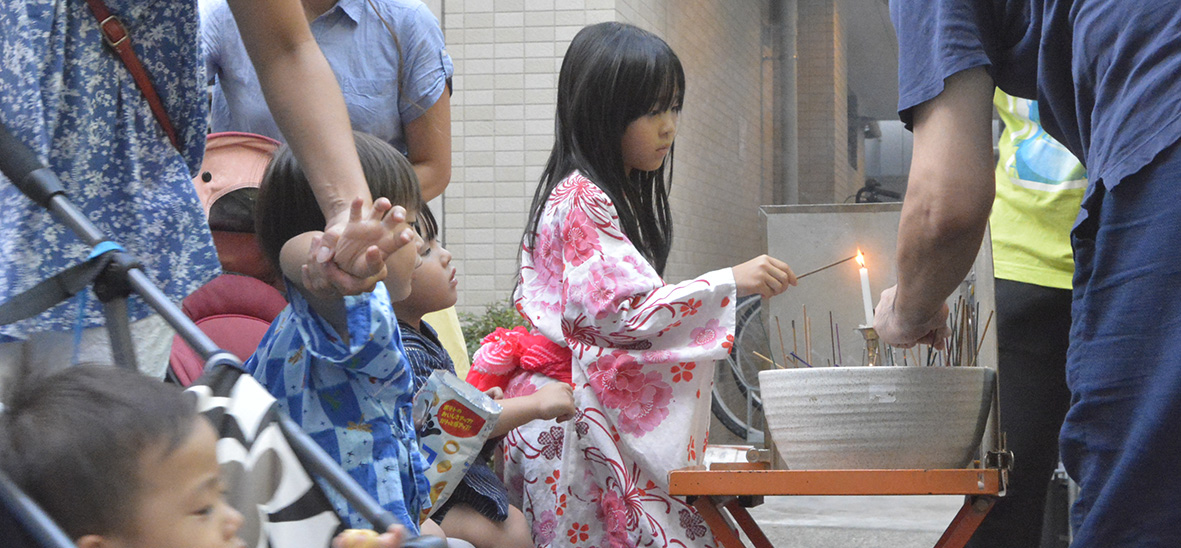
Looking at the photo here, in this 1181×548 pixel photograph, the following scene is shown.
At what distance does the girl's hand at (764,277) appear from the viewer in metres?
2.79

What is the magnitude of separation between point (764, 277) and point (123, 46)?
154cm

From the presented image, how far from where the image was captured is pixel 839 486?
2219 millimetres

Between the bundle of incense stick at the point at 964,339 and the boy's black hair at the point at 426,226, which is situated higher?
the boy's black hair at the point at 426,226

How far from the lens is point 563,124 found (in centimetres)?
322

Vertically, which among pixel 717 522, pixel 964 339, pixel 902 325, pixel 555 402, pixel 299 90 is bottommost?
pixel 717 522

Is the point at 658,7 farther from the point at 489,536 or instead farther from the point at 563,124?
the point at 489,536

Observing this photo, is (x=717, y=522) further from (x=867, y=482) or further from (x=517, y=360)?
(x=517, y=360)

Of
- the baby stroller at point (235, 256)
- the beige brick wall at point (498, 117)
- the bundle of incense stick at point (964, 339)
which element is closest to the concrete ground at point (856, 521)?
the beige brick wall at point (498, 117)

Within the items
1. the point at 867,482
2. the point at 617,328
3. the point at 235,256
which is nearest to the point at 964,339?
the point at 867,482

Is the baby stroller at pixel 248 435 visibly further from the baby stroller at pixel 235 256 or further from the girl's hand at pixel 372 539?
the baby stroller at pixel 235 256

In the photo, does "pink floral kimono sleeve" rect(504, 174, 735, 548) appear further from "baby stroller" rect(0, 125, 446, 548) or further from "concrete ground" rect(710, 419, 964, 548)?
"concrete ground" rect(710, 419, 964, 548)

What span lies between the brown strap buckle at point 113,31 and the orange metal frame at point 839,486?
1.27 meters

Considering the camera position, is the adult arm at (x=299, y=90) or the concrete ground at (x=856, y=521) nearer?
the adult arm at (x=299, y=90)

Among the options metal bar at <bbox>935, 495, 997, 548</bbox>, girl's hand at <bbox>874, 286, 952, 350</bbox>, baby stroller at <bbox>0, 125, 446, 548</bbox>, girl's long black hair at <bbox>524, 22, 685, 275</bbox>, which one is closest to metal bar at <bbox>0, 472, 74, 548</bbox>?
baby stroller at <bbox>0, 125, 446, 548</bbox>
